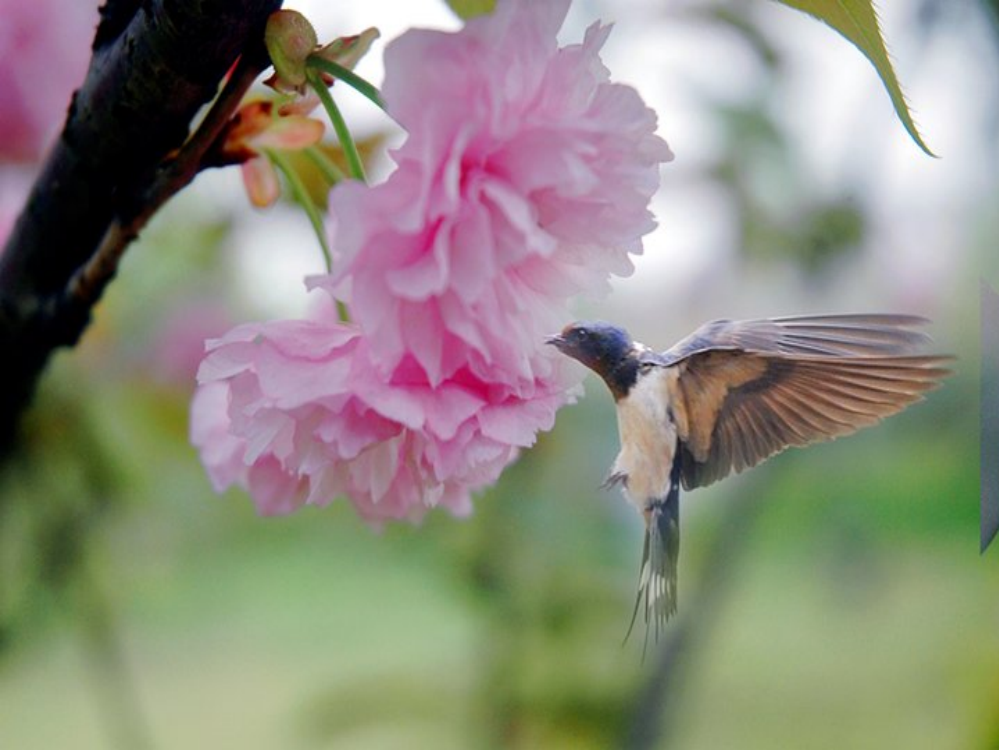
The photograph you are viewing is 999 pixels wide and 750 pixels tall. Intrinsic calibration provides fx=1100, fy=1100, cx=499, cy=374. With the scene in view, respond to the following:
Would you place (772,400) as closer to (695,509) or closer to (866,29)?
(866,29)

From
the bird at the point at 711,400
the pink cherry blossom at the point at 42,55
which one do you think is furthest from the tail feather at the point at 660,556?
the pink cherry blossom at the point at 42,55

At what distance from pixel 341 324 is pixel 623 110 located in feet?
0.17

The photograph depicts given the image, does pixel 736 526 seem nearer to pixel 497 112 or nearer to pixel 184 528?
pixel 497 112

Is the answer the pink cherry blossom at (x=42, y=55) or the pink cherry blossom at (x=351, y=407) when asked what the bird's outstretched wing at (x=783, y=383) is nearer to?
the pink cherry blossom at (x=351, y=407)

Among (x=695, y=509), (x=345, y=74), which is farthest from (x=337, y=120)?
(x=695, y=509)

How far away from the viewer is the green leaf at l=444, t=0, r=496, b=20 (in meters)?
0.16

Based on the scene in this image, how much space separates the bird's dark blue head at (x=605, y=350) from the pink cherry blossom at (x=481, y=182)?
0.03 feet

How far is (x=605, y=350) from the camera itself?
0.16 m

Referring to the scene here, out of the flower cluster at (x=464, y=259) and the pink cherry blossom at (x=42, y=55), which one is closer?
the flower cluster at (x=464, y=259)

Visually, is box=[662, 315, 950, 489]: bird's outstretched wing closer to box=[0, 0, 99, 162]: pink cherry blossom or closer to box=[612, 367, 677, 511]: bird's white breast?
box=[612, 367, 677, 511]: bird's white breast

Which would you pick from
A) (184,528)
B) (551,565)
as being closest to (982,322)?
(551,565)

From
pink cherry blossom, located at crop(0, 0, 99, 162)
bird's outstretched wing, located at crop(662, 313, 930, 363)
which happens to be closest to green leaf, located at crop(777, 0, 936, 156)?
bird's outstretched wing, located at crop(662, 313, 930, 363)

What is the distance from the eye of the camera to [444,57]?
13cm

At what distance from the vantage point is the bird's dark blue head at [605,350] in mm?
158
